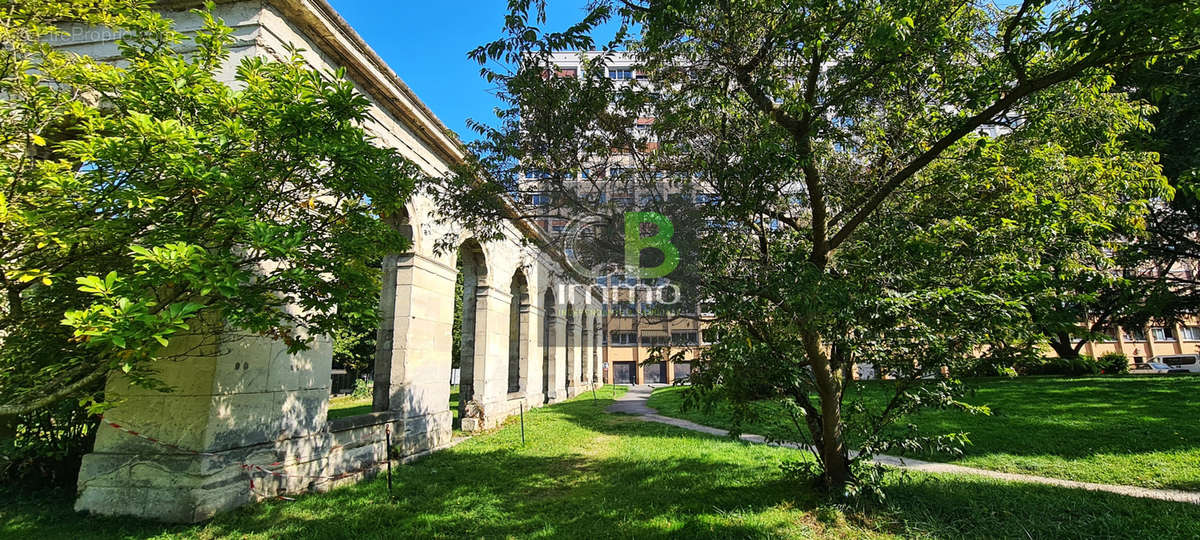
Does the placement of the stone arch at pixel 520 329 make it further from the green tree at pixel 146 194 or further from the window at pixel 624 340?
the window at pixel 624 340

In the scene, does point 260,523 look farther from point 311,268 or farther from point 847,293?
point 847,293

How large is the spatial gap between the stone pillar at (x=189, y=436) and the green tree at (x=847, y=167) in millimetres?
3679

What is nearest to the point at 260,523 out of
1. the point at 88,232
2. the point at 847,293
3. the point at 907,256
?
the point at 88,232

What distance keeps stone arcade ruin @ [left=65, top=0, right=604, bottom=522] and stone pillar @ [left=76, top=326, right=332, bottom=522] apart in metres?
0.01

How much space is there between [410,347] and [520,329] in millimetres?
7956

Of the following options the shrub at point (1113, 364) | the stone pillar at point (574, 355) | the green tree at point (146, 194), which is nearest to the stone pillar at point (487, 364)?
the green tree at point (146, 194)

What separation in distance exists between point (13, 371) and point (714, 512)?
6.81 m

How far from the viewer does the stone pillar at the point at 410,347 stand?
9352 mm

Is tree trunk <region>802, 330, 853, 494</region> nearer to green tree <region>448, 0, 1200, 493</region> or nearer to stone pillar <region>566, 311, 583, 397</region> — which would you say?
green tree <region>448, 0, 1200, 493</region>

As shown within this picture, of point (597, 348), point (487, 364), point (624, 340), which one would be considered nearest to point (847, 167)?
point (487, 364)

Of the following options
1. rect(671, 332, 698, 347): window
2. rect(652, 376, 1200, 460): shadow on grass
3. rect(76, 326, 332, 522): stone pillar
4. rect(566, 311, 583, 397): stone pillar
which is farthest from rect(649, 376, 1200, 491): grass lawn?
rect(566, 311, 583, 397): stone pillar

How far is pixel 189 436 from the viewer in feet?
19.1

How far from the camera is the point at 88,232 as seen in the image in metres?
3.77

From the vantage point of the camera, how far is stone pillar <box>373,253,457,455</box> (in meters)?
9.35
